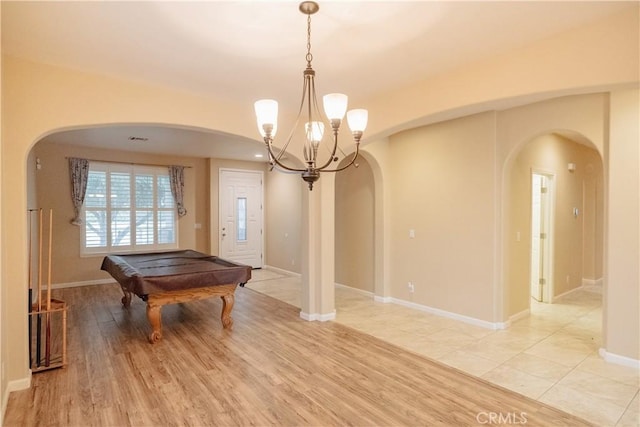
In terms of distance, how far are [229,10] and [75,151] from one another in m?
6.00

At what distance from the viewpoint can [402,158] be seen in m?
5.33

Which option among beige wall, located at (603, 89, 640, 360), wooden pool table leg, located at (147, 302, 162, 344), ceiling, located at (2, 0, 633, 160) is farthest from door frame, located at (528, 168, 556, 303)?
wooden pool table leg, located at (147, 302, 162, 344)

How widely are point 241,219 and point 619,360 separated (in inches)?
277

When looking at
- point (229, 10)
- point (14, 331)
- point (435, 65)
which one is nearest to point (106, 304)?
point (14, 331)

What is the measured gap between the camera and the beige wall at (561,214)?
4488 millimetres

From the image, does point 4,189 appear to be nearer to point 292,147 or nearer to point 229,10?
point 229,10

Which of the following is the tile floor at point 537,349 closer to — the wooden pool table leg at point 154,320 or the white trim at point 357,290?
the white trim at point 357,290

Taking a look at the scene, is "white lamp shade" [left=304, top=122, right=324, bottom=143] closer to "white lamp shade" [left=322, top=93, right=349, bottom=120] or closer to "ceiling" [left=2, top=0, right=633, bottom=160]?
"white lamp shade" [left=322, top=93, right=349, bottom=120]

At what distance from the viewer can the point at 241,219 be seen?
842 cm

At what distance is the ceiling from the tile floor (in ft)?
8.83

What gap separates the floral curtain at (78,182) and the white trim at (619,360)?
8.00 m
